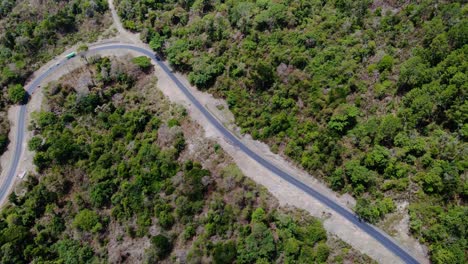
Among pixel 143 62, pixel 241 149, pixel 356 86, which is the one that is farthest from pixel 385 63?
pixel 143 62

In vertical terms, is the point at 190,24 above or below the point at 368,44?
below

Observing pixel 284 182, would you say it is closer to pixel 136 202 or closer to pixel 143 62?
pixel 136 202

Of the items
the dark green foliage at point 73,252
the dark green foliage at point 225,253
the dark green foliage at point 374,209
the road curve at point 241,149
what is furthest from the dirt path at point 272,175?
the dark green foliage at point 73,252

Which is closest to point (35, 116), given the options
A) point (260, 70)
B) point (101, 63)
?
point (101, 63)

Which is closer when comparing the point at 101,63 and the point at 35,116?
the point at 35,116

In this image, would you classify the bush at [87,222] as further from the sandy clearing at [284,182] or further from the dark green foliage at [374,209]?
the dark green foliage at [374,209]

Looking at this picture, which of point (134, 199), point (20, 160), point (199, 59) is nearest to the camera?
point (134, 199)

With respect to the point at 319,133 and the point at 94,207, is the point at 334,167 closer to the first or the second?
the point at 319,133
